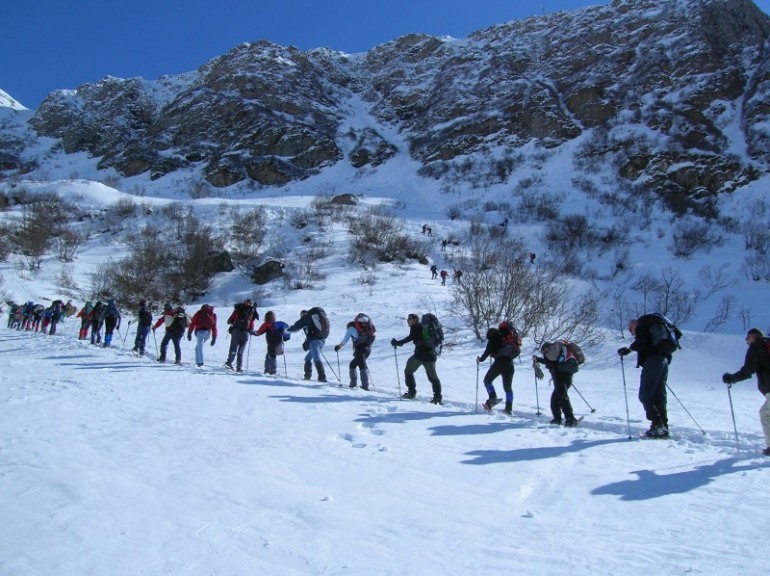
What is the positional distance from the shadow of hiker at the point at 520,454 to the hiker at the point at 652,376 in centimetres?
96

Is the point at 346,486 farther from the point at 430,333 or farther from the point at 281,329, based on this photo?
the point at 281,329

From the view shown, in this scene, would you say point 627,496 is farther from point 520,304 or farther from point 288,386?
point 520,304

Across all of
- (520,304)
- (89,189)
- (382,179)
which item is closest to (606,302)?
(520,304)

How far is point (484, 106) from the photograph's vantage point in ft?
244

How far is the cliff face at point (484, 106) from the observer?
55.8 m

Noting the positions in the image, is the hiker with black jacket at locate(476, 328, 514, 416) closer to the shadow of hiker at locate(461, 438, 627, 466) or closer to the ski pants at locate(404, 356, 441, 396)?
the ski pants at locate(404, 356, 441, 396)

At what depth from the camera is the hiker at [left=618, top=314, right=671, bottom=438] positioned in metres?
5.95

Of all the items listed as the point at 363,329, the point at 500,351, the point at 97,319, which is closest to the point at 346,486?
the point at 500,351

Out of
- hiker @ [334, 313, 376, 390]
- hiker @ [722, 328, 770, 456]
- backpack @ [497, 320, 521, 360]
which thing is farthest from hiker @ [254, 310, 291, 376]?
hiker @ [722, 328, 770, 456]

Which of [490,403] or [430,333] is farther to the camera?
[430,333]

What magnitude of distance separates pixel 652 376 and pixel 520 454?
2156 mm

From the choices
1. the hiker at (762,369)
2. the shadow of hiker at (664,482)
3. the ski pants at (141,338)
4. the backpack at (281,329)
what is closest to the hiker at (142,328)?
the ski pants at (141,338)

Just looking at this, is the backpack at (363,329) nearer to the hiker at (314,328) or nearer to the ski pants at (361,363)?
the ski pants at (361,363)

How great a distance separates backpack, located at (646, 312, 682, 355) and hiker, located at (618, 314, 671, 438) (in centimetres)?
2
